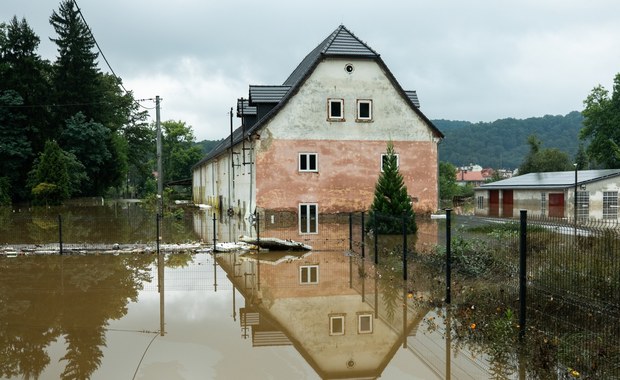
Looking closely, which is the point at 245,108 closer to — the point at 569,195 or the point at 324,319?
the point at 569,195

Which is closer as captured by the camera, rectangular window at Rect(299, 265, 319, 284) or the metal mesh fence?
rectangular window at Rect(299, 265, 319, 284)

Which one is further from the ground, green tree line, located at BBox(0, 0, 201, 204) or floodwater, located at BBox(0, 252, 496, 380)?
green tree line, located at BBox(0, 0, 201, 204)

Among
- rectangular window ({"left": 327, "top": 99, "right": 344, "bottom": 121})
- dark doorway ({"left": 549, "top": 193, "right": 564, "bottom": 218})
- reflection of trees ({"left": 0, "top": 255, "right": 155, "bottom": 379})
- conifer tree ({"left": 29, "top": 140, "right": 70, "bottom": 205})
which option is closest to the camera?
reflection of trees ({"left": 0, "top": 255, "right": 155, "bottom": 379})

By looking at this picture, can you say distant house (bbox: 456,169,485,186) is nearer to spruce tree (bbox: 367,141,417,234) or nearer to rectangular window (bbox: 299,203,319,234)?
rectangular window (bbox: 299,203,319,234)

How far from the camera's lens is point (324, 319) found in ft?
29.3

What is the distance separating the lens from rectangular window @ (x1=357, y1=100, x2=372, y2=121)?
28.5 meters

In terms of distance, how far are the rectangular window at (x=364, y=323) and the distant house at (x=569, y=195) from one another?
80.5 feet

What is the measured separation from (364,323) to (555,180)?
1186 inches

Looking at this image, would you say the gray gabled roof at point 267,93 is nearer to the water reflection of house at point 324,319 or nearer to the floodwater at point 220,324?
the floodwater at point 220,324

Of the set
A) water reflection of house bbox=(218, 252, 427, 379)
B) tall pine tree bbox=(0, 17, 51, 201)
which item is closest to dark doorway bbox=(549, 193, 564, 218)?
water reflection of house bbox=(218, 252, 427, 379)

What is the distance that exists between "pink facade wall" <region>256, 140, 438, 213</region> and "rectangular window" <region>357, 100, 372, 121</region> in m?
1.36

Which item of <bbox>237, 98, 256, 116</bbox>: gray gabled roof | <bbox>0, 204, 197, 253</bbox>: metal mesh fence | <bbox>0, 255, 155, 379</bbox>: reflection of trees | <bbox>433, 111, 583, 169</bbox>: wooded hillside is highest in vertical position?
<bbox>433, 111, 583, 169</bbox>: wooded hillside

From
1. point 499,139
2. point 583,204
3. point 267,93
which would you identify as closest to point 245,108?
point 267,93

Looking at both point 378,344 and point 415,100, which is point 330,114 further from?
point 378,344
